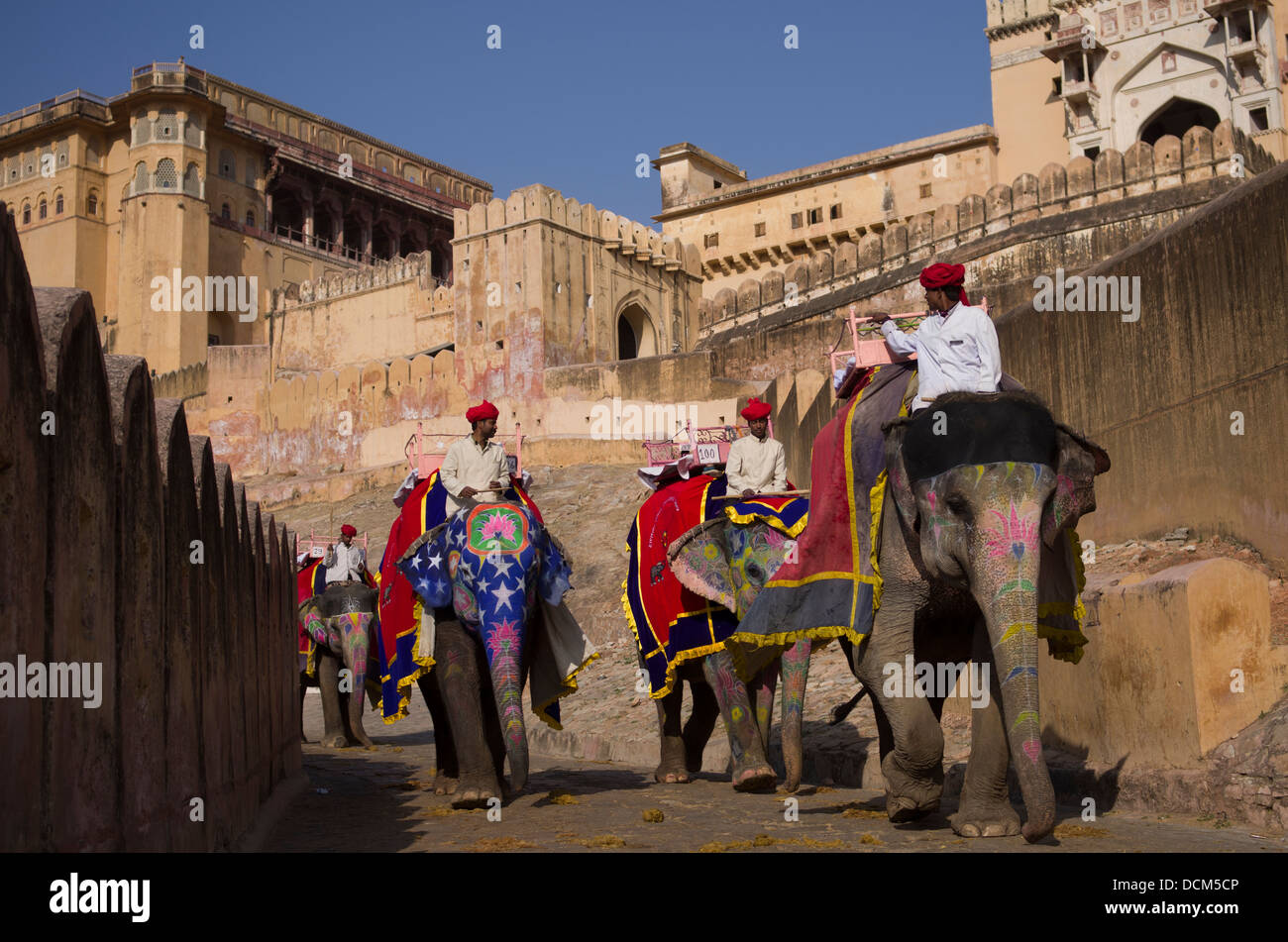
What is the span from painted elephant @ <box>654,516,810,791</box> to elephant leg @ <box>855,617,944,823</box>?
1.74 m

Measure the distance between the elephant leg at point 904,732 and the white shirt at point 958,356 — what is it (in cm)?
90

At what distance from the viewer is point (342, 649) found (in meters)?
13.2

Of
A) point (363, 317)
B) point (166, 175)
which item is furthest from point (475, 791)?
point (166, 175)

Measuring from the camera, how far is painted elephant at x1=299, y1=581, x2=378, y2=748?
503 inches

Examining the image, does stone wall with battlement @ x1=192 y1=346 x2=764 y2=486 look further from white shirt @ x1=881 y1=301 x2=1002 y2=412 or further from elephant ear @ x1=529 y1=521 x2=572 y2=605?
white shirt @ x1=881 y1=301 x2=1002 y2=412

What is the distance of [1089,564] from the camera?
31.6 feet

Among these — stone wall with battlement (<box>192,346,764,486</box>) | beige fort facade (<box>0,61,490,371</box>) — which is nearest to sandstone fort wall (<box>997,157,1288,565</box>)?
stone wall with battlement (<box>192,346,764,486</box>)

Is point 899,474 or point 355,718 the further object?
point 355,718

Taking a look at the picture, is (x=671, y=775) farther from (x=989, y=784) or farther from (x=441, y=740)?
(x=989, y=784)

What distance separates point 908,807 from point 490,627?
2430mm

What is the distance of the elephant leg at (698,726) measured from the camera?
362 inches

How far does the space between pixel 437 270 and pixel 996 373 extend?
6686cm
